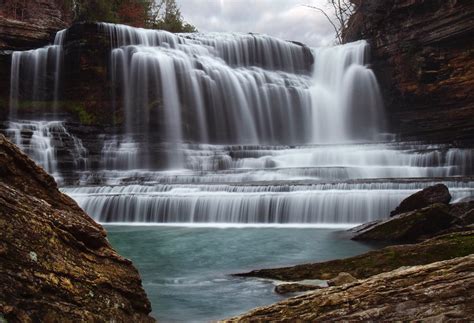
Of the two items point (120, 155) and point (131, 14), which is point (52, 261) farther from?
point (131, 14)

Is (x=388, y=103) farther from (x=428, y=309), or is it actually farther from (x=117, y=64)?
(x=428, y=309)

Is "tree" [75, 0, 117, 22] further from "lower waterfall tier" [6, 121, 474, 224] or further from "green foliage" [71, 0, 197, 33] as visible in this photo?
"lower waterfall tier" [6, 121, 474, 224]

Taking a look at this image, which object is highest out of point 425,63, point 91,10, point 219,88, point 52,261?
point 91,10

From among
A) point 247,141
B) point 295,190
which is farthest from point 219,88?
point 295,190

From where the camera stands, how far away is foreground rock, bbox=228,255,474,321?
2910mm

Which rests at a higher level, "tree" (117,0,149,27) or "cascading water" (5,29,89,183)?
"tree" (117,0,149,27)

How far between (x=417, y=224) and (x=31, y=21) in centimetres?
2964

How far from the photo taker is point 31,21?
31891 mm

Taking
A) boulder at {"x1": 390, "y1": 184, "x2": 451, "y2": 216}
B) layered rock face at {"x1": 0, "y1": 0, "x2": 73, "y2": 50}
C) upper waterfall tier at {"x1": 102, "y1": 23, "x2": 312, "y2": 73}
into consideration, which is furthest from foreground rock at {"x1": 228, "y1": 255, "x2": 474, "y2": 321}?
layered rock face at {"x1": 0, "y1": 0, "x2": 73, "y2": 50}

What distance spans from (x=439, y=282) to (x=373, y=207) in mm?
10570

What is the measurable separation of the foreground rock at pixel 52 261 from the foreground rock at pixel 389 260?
3.08 metres

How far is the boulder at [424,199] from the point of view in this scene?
435 inches

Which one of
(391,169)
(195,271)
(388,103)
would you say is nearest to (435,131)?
(388,103)

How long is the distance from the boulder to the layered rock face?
22.3 m
